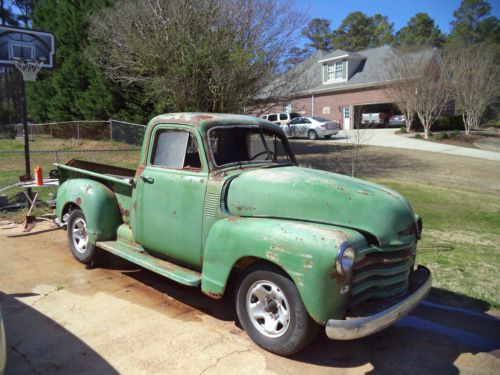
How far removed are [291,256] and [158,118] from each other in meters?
2.46

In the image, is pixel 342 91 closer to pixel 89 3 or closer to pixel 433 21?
pixel 89 3

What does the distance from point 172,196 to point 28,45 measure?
8.89 m

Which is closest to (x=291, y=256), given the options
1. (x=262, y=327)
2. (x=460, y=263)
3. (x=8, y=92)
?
(x=262, y=327)

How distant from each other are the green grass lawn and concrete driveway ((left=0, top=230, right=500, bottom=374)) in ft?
1.48

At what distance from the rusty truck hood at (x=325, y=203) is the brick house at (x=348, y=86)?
96.1 feet

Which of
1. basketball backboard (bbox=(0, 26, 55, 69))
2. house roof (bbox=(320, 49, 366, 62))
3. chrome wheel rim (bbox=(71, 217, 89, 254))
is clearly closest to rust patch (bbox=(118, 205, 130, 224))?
chrome wheel rim (bbox=(71, 217, 89, 254))

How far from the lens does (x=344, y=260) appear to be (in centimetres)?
298

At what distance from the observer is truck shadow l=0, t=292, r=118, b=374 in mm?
3184

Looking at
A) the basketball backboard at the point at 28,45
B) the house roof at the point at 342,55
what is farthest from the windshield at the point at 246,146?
the house roof at the point at 342,55

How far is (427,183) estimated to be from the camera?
1216 cm

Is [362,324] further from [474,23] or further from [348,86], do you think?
[474,23]

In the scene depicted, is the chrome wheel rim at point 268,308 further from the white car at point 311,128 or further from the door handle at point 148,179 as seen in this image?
the white car at point 311,128

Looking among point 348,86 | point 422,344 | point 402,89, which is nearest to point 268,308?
point 422,344

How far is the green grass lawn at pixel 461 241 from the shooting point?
4.97 m
